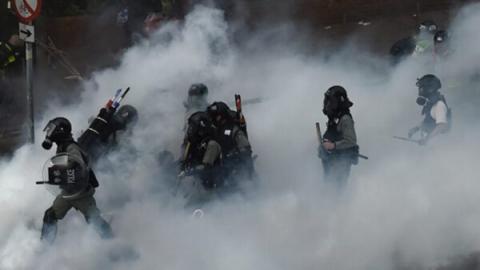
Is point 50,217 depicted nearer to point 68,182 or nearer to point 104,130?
point 68,182

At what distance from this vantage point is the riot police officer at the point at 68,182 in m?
7.61

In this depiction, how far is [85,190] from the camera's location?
7.90 meters

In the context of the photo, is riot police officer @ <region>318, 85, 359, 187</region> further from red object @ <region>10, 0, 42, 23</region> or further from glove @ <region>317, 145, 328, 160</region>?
red object @ <region>10, 0, 42, 23</region>

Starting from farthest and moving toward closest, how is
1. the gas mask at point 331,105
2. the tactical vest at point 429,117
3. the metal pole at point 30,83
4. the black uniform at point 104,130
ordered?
1. the metal pole at point 30,83
2. the black uniform at point 104,130
3. the tactical vest at point 429,117
4. the gas mask at point 331,105

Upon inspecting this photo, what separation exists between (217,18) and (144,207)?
194 inches

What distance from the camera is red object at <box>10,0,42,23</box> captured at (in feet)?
31.3

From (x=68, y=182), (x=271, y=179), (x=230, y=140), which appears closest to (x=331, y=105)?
(x=230, y=140)

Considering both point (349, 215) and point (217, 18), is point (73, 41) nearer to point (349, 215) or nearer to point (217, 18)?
point (217, 18)

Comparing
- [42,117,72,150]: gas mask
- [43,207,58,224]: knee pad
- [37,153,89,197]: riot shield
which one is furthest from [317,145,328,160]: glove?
[43,207,58,224]: knee pad

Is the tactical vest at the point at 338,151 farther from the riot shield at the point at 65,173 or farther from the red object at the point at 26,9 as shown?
the red object at the point at 26,9

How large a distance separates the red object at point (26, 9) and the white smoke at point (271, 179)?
1730 mm

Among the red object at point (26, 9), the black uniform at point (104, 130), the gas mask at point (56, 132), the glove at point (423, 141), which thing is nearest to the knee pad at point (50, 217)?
the gas mask at point (56, 132)

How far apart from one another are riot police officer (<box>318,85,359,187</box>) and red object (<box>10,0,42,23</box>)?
3552mm

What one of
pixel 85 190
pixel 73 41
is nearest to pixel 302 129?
pixel 85 190
